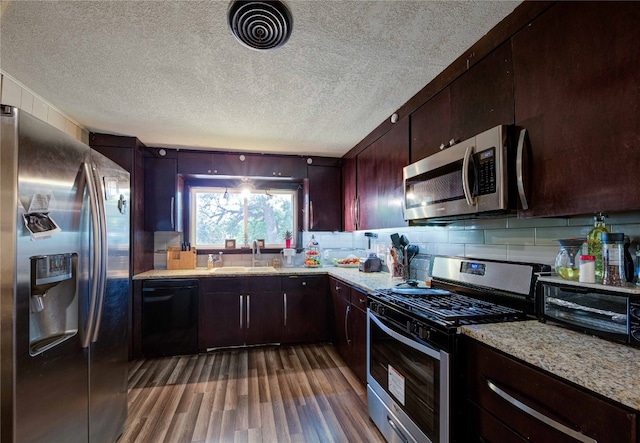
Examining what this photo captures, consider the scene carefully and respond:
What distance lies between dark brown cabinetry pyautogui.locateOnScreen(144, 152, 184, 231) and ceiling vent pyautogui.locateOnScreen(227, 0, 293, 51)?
2.35 m

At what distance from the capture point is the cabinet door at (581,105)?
0.96 metres

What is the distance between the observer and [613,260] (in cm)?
114

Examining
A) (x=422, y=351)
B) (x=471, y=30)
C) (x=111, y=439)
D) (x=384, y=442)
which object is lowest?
(x=384, y=442)

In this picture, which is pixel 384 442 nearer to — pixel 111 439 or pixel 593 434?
pixel 593 434

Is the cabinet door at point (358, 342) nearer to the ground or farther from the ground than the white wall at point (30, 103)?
nearer to the ground

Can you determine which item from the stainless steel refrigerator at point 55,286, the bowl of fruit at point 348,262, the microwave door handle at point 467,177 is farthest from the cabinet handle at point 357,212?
the stainless steel refrigerator at point 55,286

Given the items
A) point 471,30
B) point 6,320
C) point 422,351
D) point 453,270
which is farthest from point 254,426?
point 471,30

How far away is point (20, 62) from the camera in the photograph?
174 cm

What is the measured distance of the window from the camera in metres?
3.86

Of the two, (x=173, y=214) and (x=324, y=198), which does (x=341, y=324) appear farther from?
(x=173, y=214)

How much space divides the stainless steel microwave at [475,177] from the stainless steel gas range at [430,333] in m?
0.42

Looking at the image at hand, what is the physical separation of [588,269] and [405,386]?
101cm

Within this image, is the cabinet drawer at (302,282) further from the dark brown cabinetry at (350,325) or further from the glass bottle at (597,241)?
the glass bottle at (597,241)

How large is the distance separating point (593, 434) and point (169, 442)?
6.79ft
